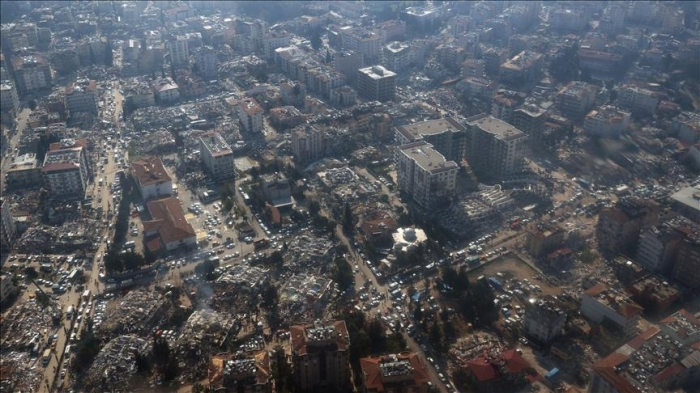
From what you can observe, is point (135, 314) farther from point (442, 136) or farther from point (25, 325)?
point (442, 136)

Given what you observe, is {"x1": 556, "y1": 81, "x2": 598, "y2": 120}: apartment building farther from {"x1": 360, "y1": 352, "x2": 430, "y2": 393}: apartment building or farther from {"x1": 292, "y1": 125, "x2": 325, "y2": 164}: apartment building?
{"x1": 360, "y1": 352, "x2": 430, "y2": 393}: apartment building

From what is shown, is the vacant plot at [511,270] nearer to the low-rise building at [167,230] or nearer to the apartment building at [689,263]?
the apartment building at [689,263]

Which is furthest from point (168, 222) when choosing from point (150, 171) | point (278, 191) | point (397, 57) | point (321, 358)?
point (397, 57)

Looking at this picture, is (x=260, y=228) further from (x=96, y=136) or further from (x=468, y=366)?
(x=96, y=136)

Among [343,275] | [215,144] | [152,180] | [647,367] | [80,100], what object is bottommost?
[343,275]

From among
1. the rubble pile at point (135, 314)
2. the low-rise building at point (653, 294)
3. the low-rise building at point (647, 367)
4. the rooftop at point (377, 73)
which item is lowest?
the rubble pile at point (135, 314)

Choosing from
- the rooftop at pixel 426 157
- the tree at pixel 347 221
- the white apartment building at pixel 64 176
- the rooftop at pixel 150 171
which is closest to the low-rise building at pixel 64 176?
the white apartment building at pixel 64 176
